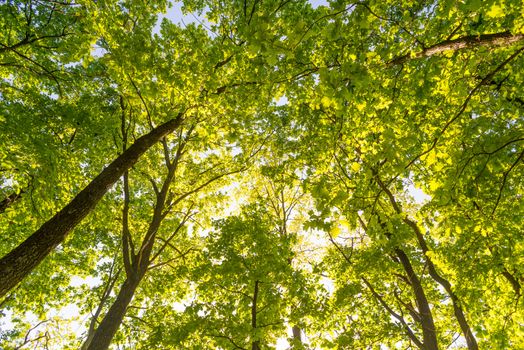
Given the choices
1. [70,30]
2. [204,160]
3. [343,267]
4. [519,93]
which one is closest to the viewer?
[519,93]

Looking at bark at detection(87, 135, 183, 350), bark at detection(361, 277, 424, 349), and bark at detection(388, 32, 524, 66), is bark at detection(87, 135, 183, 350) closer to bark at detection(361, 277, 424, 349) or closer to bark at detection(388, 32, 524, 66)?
bark at detection(361, 277, 424, 349)

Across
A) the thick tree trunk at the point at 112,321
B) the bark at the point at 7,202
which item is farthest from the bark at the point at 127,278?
the bark at the point at 7,202

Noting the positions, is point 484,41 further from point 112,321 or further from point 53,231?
point 112,321

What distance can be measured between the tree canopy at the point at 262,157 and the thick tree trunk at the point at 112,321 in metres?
0.04

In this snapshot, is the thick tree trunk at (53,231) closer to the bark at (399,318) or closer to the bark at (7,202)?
the bark at (7,202)

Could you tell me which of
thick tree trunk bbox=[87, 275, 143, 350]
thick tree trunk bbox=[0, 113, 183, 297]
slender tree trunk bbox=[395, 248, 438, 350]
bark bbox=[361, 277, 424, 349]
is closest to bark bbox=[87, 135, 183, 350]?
thick tree trunk bbox=[87, 275, 143, 350]

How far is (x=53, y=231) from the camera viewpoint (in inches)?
194

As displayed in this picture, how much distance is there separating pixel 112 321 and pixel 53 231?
4.39m

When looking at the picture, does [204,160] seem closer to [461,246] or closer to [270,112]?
[270,112]

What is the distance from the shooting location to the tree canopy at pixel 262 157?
487cm

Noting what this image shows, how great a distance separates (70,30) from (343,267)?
11.3 metres

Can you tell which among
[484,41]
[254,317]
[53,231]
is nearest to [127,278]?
[254,317]

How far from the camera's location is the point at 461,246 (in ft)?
25.6

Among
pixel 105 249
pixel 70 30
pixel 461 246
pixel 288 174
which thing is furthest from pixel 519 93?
pixel 105 249
